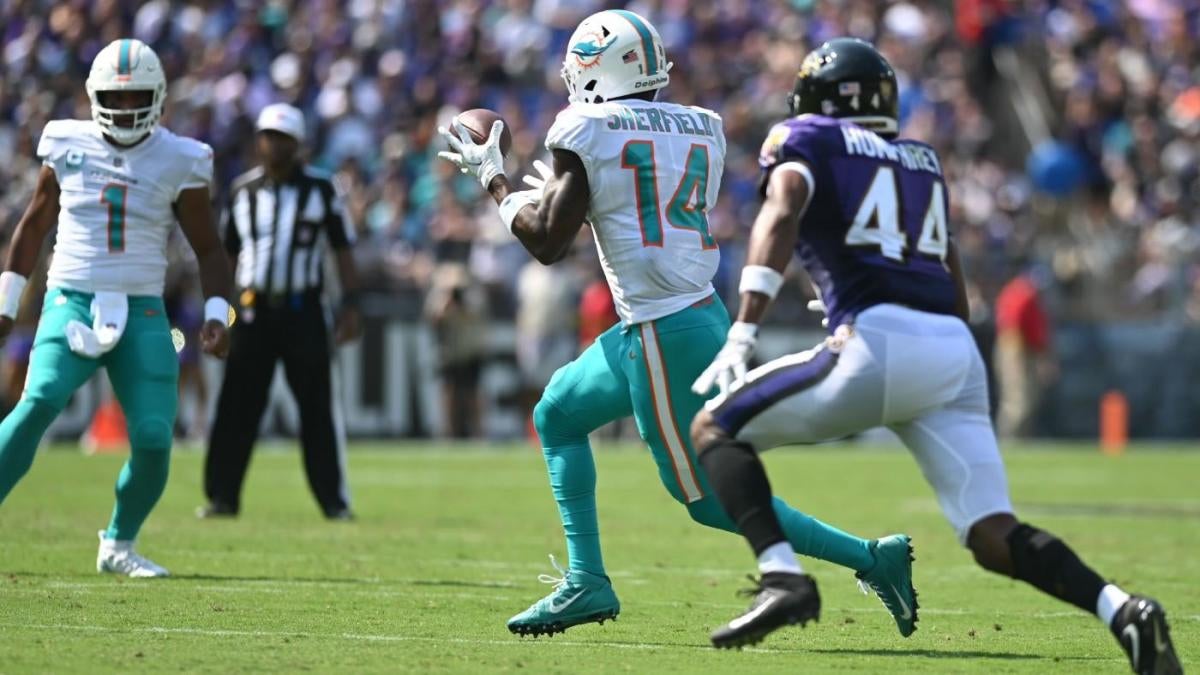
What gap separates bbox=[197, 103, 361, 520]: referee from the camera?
1130 centimetres

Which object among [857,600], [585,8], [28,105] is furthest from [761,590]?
[585,8]

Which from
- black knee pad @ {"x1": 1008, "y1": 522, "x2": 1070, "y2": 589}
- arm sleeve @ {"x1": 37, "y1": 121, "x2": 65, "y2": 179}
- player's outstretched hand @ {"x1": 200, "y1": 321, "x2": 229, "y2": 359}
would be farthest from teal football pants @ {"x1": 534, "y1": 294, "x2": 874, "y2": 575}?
arm sleeve @ {"x1": 37, "y1": 121, "x2": 65, "y2": 179}

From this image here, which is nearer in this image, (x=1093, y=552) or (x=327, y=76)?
(x=1093, y=552)

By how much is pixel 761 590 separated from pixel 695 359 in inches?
41.7

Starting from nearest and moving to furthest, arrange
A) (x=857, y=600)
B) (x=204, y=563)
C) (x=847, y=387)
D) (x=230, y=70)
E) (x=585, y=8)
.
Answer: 1. (x=847, y=387)
2. (x=857, y=600)
3. (x=204, y=563)
4. (x=230, y=70)
5. (x=585, y=8)

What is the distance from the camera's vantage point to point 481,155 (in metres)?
Result: 6.64

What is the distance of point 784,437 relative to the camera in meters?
5.60

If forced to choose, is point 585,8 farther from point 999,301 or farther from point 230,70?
point 999,301

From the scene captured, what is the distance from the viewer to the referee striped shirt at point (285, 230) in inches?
445

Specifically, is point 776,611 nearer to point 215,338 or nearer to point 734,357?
point 734,357

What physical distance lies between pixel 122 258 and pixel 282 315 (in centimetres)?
341

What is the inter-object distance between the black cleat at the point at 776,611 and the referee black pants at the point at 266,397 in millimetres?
6187

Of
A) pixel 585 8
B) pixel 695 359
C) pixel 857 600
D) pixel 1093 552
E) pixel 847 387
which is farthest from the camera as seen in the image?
pixel 585 8

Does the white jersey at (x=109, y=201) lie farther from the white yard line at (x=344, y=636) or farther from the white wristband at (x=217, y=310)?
the white yard line at (x=344, y=636)
